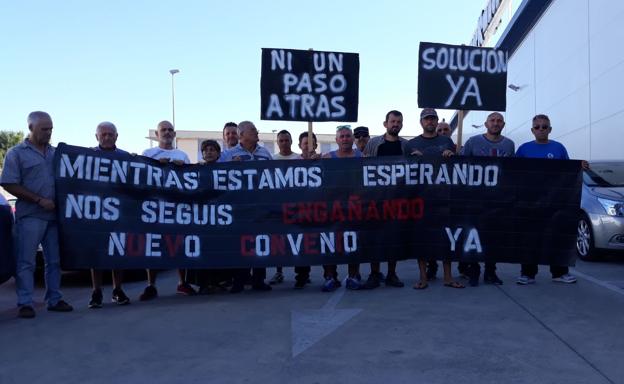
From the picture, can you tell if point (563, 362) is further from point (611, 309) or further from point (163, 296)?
point (163, 296)

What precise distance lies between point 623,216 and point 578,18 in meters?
13.1

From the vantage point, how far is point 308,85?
6586 millimetres

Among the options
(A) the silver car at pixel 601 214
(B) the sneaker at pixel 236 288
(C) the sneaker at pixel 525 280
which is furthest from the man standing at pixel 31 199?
(A) the silver car at pixel 601 214

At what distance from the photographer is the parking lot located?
369 centimetres

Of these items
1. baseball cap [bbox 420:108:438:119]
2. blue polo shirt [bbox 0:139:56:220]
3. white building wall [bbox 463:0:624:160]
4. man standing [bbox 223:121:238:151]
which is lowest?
blue polo shirt [bbox 0:139:56:220]

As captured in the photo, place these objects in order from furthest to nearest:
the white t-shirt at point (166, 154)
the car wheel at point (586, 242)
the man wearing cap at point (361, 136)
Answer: the man wearing cap at point (361, 136) < the car wheel at point (586, 242) < the white t-shirt at point (166, 154)

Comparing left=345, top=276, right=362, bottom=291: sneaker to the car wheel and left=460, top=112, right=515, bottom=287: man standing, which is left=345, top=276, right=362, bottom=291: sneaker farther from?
the car wheel

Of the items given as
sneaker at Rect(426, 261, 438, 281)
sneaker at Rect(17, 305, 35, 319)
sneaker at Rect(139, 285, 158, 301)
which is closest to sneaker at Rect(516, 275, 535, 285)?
sneaker at Rect(426, 261, 438, 281)

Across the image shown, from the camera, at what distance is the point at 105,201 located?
235 inches

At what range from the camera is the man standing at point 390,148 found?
6477 millimetres

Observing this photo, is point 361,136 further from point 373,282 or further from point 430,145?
point 373,282

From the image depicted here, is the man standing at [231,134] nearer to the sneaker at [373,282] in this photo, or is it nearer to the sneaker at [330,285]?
the sneaker at [330,285]

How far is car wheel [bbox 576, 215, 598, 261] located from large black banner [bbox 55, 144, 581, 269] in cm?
224

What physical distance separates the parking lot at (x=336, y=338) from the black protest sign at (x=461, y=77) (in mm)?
2125
